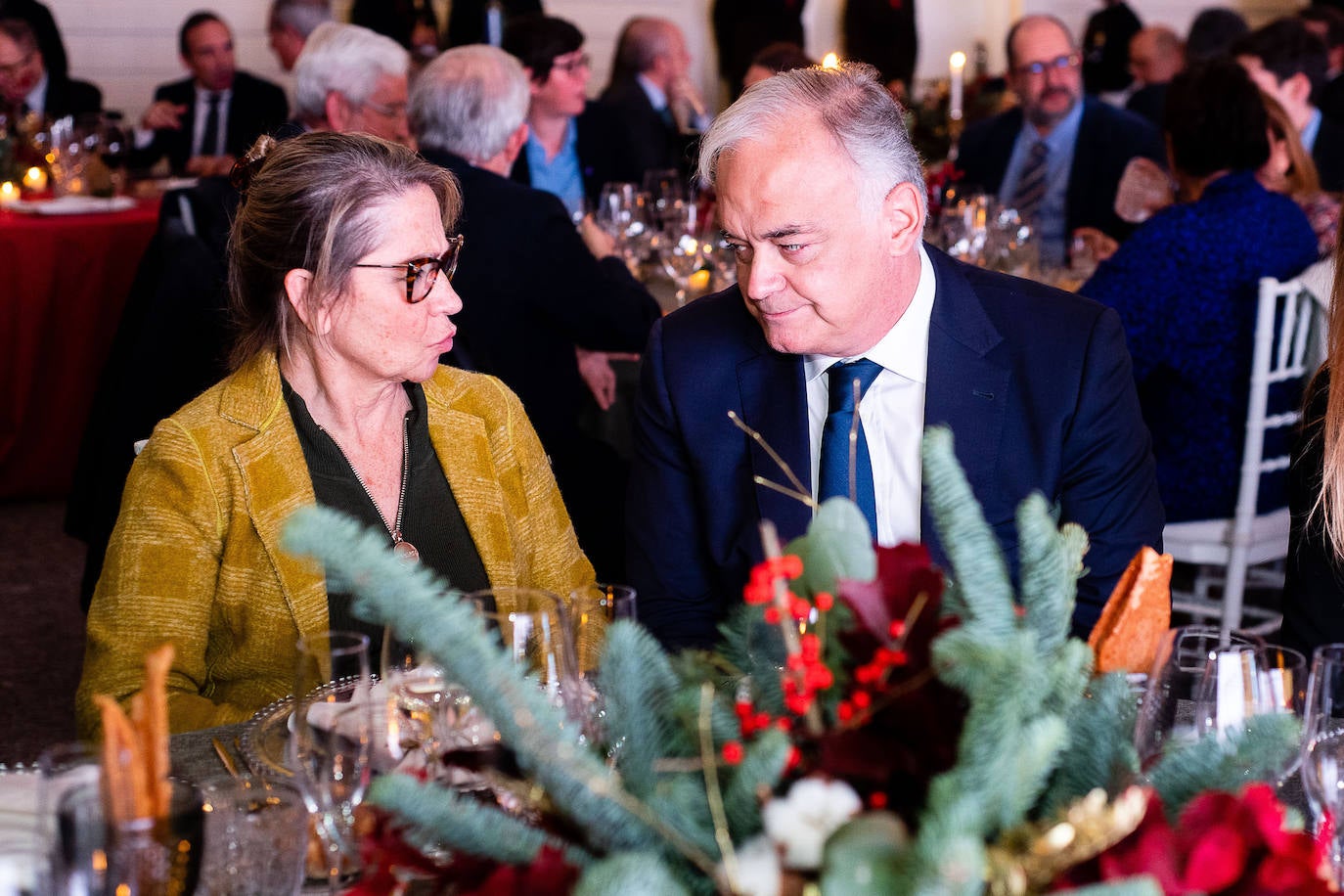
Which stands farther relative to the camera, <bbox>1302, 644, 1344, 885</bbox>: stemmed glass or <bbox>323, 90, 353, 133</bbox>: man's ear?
<bbox>323, 90, 353, 133</bbox>: man's ear

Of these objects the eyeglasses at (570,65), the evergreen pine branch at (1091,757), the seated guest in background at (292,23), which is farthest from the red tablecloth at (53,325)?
the evergreen pine branch at (1091,757)

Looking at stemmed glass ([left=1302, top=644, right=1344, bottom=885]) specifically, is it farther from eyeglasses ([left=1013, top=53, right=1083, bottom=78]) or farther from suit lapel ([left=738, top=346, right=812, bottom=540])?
eyeglasses ([left=1013, top=53, right=1083, bottom=78])

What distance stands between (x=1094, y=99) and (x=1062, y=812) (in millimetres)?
5181

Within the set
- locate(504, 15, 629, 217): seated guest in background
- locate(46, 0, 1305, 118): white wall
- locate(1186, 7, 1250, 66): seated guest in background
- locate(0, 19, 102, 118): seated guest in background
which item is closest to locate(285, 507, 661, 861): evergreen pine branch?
locate(504, 15, 629, 217): seated guest in background

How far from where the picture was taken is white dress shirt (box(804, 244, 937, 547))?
200cm

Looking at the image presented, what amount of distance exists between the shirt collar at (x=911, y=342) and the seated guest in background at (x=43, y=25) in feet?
23.2

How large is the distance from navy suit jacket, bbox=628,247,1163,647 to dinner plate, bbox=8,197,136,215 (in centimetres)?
385

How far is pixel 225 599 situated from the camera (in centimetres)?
196

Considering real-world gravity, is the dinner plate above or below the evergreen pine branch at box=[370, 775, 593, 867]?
below

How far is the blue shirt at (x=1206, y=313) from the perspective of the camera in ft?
11.3

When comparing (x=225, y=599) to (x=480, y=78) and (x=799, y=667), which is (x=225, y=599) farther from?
(x=480, y=78)

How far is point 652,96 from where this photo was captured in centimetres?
725

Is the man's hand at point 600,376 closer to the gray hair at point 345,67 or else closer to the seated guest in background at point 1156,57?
the gray hair at point 345,67

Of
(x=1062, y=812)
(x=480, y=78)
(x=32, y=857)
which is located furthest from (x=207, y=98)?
(x=1062, y=812)
